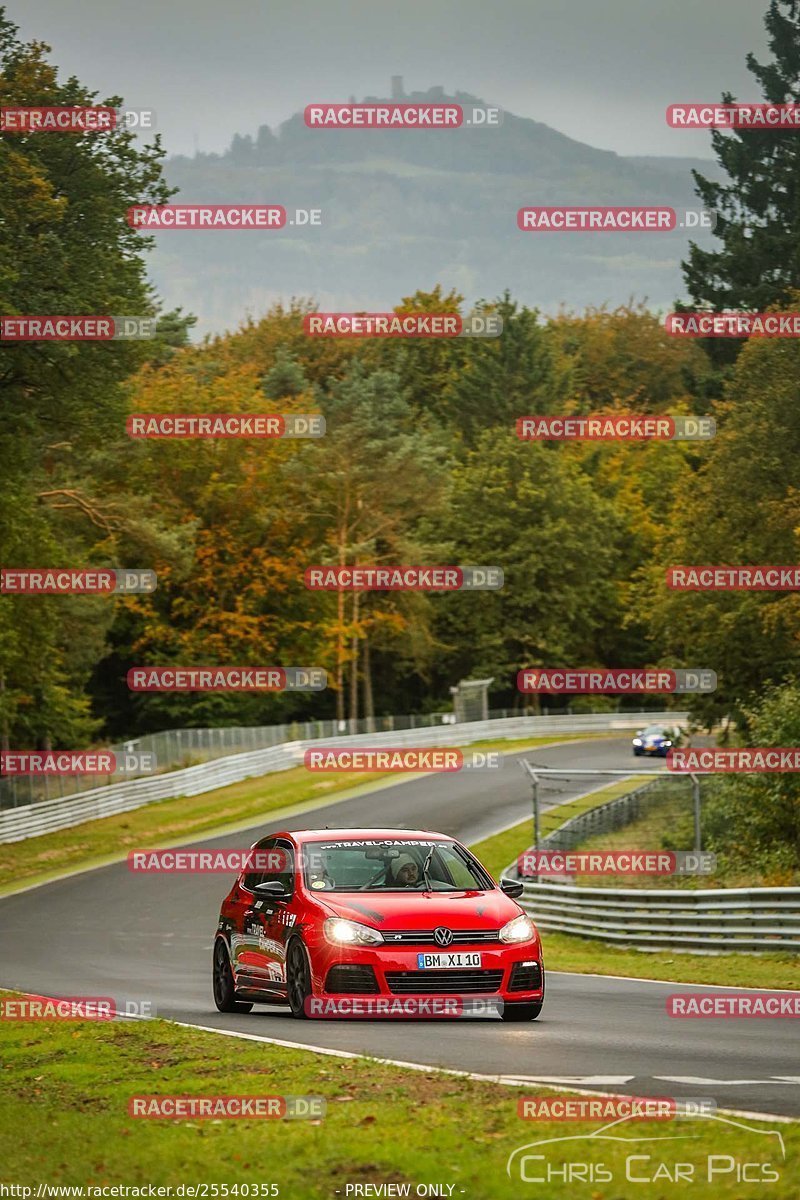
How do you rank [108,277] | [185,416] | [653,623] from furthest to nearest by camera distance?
[185,416] < [653,623] < [108,277]

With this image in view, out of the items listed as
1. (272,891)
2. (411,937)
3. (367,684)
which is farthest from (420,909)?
(367,684)

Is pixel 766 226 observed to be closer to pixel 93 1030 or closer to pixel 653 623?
pixel 653 623

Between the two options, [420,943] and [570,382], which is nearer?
[420,943]

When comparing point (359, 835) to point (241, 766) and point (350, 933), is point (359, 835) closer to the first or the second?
point (350, 933)

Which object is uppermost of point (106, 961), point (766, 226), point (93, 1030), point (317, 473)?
point (766, 226)

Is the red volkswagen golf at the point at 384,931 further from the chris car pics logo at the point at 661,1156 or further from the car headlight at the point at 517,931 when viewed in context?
the chris car pics logo at the point at 661,1156

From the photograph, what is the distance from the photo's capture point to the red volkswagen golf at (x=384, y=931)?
13930mm

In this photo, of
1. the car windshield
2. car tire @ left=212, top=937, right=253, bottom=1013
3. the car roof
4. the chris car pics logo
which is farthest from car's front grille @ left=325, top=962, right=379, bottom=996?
the chris car pics logo

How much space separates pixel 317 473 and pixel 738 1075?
71830mm

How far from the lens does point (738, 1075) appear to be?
10.7 meters

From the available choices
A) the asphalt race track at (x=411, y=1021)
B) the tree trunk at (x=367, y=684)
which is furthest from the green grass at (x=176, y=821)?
the tree trunk at (x=367, y=684)

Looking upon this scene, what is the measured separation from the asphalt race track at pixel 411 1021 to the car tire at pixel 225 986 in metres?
0.16

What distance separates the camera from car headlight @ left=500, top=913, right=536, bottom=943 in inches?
558

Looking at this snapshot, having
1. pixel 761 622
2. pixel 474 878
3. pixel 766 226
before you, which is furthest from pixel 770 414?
pixel 474 878
